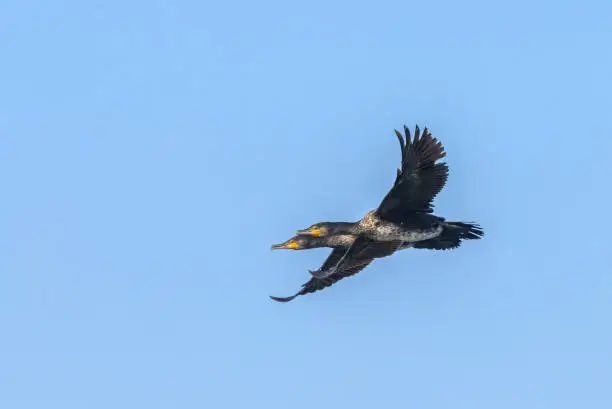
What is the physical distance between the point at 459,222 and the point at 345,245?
139 inches

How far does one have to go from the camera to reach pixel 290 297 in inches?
1706

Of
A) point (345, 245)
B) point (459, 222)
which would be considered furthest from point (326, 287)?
point (459, 222)

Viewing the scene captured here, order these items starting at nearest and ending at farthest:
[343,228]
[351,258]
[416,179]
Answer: [416,179]
[343,228]
[351,258]

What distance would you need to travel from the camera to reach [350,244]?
146ft

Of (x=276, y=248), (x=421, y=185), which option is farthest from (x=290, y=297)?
(x=421, y=185)

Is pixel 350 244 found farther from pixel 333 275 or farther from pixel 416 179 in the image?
pixel 416 179

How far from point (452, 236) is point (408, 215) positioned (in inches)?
72.3

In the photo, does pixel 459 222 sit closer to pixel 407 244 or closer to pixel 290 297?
pixel 407 244

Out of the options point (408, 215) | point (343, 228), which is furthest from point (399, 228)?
point (343, 228)

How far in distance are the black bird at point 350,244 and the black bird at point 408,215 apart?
0.34ft

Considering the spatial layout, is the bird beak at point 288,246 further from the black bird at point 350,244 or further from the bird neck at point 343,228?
the bird neck at point 343,228

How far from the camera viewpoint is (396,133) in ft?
134

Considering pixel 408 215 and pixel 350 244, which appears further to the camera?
pixel 350 244

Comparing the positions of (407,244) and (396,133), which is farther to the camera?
(407,244)
